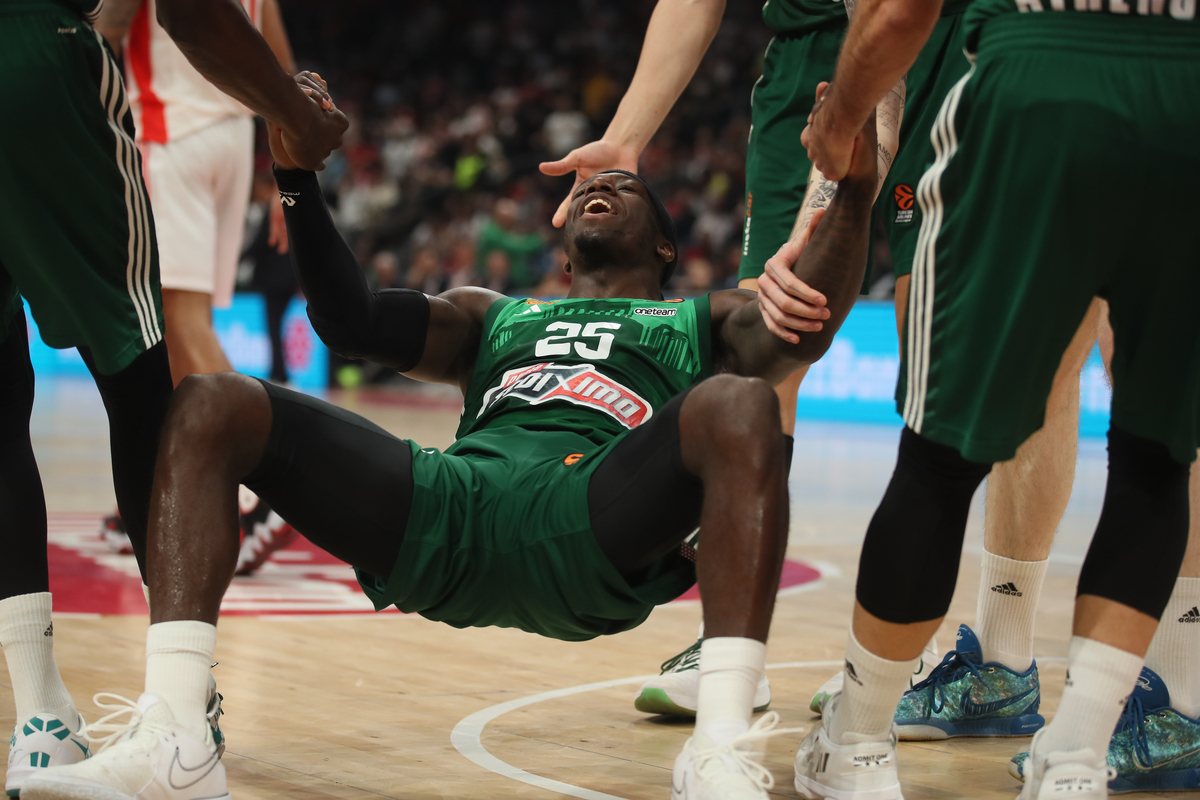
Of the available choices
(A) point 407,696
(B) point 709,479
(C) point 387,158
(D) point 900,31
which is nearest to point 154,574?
(B) point 709,479

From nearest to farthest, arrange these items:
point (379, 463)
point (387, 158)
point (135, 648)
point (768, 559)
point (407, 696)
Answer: point (768, 559) → point (379, 463) → point (407, 696) → point (135, 648) → point (387, 158)

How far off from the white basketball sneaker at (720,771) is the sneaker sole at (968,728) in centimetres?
106

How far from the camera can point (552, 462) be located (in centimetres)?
238

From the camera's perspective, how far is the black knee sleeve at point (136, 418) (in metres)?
2.41

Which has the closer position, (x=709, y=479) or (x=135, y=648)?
(x=709, y=479)

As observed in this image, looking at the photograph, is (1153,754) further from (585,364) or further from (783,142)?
(783,142)

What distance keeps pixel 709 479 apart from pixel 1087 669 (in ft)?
2.20

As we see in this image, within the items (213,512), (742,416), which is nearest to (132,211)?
(213,512)

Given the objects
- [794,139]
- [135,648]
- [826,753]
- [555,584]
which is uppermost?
[794,139]

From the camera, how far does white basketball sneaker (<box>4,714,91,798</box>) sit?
87.8 inches

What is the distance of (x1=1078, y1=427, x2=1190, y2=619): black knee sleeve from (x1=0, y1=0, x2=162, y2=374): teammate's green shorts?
1.73 metres

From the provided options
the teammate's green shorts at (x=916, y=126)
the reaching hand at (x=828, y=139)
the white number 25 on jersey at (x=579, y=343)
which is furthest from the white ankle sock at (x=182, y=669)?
the teammate's green shorts at (x=916, y=126)

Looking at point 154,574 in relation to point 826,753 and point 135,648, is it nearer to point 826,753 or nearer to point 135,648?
point 826,753

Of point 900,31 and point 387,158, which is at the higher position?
point 900,31
